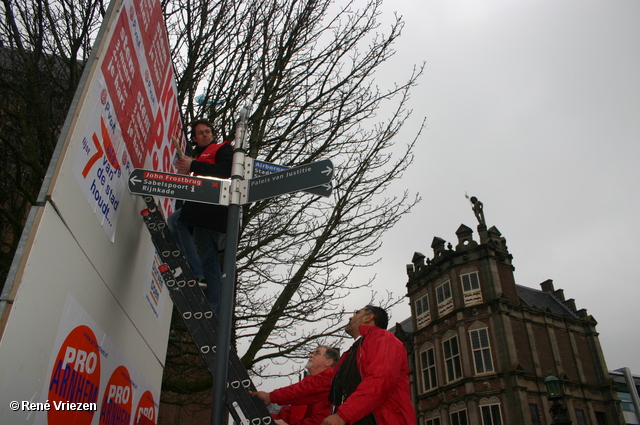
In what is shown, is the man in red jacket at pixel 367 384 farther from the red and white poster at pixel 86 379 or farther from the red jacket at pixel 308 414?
the red and white poster at pixel 86 379

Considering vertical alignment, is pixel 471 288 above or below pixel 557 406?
above

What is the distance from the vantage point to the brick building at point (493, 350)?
991 inches

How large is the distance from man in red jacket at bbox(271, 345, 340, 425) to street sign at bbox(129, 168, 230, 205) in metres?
1.85

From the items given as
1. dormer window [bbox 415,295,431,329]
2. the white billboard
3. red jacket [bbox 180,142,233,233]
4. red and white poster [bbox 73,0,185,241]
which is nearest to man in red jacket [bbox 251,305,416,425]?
the white billboard

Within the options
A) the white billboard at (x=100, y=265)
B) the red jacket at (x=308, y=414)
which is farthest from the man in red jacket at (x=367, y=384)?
the white billboard at (x=100, y=265)

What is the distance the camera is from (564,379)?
26344mm

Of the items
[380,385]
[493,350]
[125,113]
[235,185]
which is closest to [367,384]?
[380,385]

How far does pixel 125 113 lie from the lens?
3.52m

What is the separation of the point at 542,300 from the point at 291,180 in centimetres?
3417

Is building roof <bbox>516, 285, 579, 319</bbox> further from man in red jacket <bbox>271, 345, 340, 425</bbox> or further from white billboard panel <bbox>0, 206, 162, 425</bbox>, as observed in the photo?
white billboard panel <bbox>0, 206, 162, 425</bbox>

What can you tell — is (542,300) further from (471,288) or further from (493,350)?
(493,350)

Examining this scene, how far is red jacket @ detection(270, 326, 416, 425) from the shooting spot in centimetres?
282

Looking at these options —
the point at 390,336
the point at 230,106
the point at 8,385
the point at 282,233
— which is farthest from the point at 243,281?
the point at 8,385

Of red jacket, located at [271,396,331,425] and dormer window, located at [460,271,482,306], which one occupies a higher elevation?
dormer window, located at [460,271,482,306]
